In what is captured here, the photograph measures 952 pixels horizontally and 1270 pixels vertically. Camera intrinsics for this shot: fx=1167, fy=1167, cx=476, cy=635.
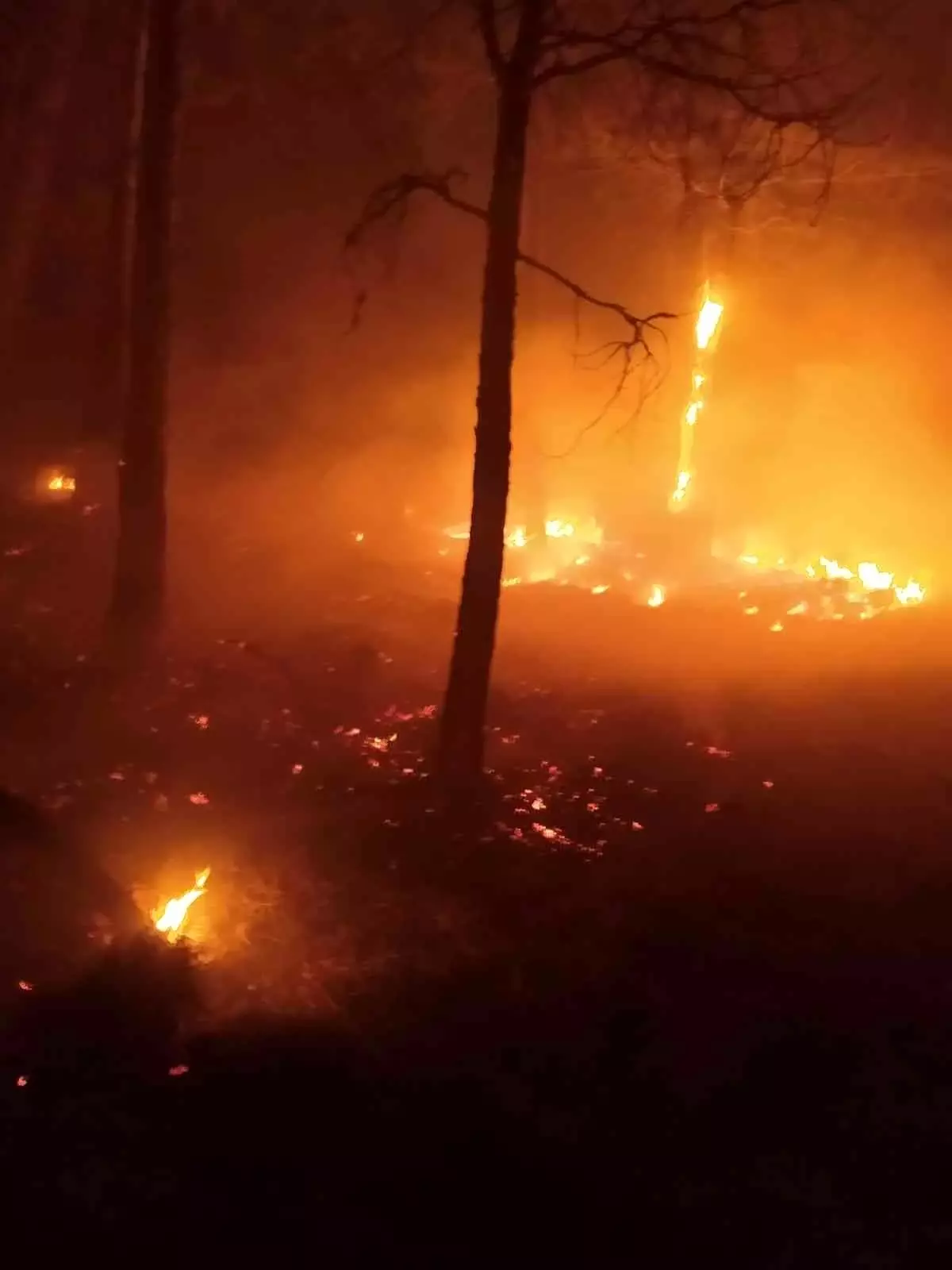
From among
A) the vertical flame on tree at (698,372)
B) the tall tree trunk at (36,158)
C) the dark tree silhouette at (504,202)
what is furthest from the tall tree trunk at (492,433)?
the tall tree trunk at (36,158)

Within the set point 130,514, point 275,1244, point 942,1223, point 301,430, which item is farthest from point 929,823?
point 301,430

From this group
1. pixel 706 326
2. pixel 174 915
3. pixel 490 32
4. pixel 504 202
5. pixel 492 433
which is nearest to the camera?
pixel 174 915

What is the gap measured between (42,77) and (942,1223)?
23.9 meters

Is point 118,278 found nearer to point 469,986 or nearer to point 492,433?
point 492,433

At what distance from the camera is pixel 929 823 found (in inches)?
356

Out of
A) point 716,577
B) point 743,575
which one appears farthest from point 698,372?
point 716,577

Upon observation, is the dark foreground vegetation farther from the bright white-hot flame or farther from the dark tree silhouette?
the bright white-hot flame

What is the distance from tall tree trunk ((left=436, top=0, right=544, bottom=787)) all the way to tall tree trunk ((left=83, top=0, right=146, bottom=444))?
8047 millimetres

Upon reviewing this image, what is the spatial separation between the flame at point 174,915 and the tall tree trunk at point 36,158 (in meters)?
17.3

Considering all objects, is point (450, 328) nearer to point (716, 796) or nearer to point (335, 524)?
point (335, 524)

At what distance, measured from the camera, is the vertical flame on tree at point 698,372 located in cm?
2259

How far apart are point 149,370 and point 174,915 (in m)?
5.49

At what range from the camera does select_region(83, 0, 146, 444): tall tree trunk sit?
15188mm

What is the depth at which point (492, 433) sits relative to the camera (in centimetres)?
845
